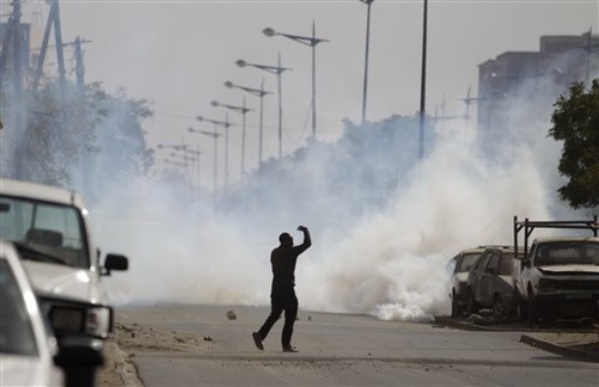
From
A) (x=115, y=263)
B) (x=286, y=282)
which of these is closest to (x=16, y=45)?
(x=286, y=282)

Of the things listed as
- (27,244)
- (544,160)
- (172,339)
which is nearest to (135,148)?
(544,160)

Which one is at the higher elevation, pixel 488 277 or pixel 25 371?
pixel 25 371

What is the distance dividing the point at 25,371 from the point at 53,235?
18.1 ft

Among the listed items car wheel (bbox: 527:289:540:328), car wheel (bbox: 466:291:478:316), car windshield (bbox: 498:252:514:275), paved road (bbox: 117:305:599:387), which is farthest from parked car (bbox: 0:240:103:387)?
car wheel (bbox: 466:291:478:316)

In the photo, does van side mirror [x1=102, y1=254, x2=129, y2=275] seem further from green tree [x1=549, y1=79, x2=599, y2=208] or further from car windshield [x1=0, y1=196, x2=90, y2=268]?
green tree [x1=549, y1=79, x2=599, y2=208]

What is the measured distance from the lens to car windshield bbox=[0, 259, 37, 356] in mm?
8633

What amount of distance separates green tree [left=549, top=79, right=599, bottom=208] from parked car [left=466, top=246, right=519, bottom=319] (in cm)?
181

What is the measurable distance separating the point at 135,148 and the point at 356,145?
17019 millimetres

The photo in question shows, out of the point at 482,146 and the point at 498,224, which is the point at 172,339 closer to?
the point at 498,224

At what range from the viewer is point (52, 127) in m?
63.2

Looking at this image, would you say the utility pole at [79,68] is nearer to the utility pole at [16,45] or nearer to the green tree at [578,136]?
the utility pole at [16,45]

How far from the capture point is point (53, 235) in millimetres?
13711

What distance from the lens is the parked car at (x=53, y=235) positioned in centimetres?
1302

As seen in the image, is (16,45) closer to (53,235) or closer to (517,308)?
(517,308)
